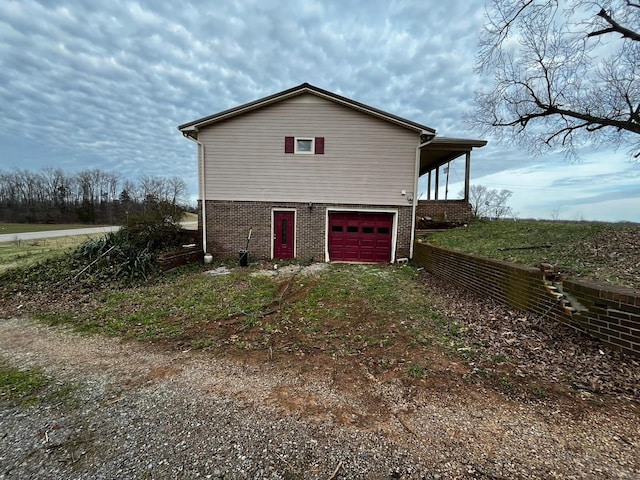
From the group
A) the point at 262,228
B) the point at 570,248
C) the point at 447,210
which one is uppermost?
the point at 447,210

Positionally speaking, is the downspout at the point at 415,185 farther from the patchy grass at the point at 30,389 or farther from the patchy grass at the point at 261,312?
the patchy grass at the point at 30,389

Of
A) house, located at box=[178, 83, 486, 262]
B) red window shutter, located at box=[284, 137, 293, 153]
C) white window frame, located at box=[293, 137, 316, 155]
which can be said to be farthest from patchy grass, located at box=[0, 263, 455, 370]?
red window shutter, located at box=[284, 137, 293, 153]

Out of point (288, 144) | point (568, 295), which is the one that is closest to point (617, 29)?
point (568, 295)

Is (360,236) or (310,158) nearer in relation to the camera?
(310,158)

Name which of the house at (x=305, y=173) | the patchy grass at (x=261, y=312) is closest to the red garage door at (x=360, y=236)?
the house at (x=305, y=173)

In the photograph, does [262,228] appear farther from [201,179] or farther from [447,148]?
[447,148]

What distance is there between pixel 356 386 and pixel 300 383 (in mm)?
675

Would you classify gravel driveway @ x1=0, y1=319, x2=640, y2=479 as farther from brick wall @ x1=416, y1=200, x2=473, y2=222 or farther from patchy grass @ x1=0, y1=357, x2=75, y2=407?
brick wall @ x1=416, y1=200, x2=473, y2=222

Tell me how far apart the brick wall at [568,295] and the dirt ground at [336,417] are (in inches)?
10.1

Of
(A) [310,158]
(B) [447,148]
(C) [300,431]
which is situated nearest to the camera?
(C) [300,431]

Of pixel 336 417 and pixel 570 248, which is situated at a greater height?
pixel 570 248

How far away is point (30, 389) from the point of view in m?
3.39

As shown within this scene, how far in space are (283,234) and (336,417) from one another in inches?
369

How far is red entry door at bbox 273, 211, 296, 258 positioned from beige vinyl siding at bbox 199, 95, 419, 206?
70cm
